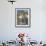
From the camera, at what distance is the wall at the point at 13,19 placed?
6414mm

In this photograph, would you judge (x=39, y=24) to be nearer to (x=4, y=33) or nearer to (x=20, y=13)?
(x=20, y=13)

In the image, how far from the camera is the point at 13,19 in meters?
6.46

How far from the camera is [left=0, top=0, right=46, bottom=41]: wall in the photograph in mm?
6414

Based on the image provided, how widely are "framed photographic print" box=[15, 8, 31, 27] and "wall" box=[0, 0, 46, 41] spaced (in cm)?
13

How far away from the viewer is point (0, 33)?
6.43 metres

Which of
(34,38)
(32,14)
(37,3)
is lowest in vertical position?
(34,38)

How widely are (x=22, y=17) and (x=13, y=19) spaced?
400mm

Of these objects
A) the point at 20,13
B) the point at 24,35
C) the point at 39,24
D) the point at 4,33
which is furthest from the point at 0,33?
the point at 24,35

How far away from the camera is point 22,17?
256 inches

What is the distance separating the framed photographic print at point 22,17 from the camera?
21.1ft

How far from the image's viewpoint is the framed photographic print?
6.45 meters

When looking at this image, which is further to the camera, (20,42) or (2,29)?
(2,29)

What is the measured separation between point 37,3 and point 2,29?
73.9 inches

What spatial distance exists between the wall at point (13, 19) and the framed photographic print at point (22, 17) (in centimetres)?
13
